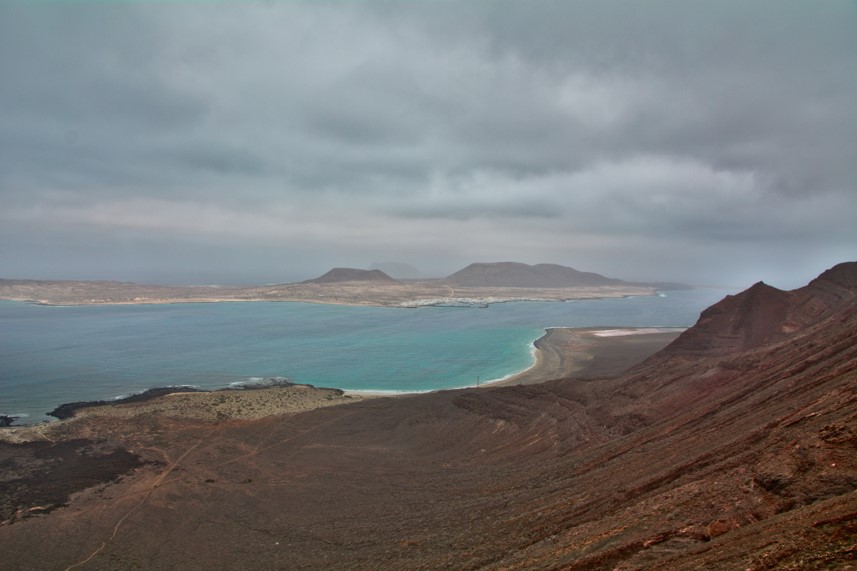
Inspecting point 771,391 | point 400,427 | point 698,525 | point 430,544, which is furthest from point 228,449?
point 771,391

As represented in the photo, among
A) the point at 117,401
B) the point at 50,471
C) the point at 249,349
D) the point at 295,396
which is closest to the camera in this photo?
the point at 50,471

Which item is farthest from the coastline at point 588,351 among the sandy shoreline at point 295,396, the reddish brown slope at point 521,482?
the reddish brown slope at point 521,482

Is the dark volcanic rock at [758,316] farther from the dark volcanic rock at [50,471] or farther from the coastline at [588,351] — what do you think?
the dark volcanic rock at [50,471]

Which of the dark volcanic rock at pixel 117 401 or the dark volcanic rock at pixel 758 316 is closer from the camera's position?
the dark volcanic rock at pixel 117 401

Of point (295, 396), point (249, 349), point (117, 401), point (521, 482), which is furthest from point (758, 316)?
point (249, 349)

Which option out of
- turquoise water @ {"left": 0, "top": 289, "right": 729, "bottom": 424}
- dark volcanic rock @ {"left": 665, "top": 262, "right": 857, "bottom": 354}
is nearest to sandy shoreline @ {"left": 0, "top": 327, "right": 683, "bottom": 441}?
turquoise water @ {"left": 0, "top": 289, "right": 729, "bottom": 424}

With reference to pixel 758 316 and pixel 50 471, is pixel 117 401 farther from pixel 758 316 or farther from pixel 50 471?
pixel 758 316
